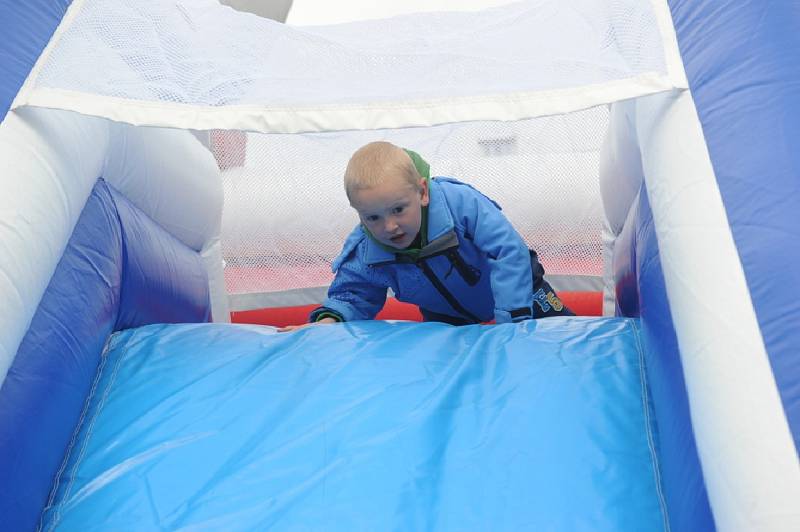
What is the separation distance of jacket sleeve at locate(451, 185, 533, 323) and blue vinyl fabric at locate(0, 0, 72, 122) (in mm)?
695

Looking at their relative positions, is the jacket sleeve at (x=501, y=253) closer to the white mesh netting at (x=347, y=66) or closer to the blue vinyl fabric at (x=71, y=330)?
the white mesh netting at (x=347, y=66)

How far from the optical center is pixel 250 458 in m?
1.05

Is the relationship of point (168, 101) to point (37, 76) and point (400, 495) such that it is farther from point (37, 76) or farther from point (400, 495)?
point (400, 495)

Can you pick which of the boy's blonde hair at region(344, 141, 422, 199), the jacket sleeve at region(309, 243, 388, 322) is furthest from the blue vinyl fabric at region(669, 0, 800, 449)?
the jacket sleeve at region(309, 243, 388, 322)

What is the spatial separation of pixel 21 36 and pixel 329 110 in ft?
1.36

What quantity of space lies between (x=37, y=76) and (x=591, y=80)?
0.69 metres

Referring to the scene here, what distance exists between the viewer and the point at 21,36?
1.12 meters

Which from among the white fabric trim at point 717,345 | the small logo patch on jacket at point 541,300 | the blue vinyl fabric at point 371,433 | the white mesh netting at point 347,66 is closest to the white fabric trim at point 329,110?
the white mesh netting at point 347,66

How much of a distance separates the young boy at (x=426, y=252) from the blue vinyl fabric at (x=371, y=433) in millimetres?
183

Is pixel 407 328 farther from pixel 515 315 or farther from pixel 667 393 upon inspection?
pixel 667 393

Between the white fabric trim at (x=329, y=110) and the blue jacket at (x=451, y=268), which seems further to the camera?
the blue jacket at (x=451, y=268)

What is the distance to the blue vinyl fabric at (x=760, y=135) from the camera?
77cm

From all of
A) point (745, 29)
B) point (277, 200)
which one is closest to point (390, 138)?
point (277, 200)

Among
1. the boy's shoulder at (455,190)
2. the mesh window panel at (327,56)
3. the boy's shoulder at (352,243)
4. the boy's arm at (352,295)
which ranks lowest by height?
the boy's arm at (352,295)
